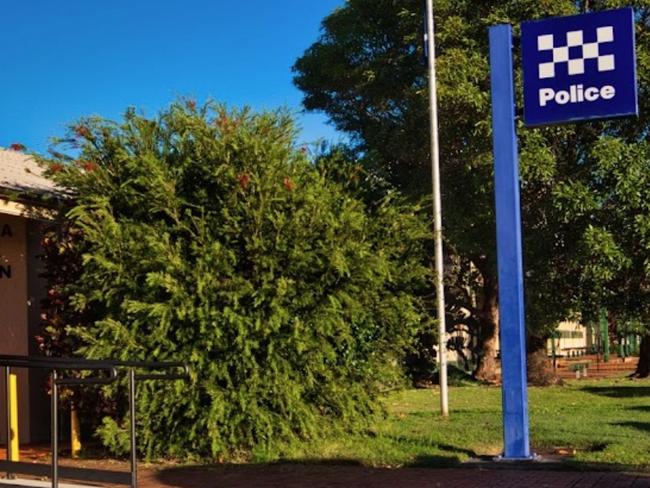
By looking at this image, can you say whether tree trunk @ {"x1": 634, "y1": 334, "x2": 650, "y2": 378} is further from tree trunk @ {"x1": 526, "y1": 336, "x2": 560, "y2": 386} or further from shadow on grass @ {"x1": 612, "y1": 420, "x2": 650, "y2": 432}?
shadow on grass @ {"x1": 612, "y1": 420, "x2": 650, "y2": 432}

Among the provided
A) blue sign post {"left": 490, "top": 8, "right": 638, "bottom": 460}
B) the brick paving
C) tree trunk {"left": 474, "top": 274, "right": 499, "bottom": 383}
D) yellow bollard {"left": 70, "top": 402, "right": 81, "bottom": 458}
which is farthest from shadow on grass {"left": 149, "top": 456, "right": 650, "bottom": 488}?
tree trunk {"left": 474, "top": 274, "right": 499, "bottom": 383}

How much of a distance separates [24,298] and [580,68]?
780cm

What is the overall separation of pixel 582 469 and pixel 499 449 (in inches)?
65.2

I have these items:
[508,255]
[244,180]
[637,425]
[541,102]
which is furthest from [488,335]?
[244,180]

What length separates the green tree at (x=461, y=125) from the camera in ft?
51.1

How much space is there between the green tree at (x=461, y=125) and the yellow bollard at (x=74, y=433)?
4994mm

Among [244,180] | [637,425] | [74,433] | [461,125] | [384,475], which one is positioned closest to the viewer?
[384,475]

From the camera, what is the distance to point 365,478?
27.8 feet

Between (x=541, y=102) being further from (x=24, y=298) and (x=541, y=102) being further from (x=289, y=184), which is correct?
(x=24, y=298)

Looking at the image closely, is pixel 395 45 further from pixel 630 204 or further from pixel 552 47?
pixel 552 47

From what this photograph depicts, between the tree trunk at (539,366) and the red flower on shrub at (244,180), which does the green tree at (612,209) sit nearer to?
the tree trunk at (539,366)

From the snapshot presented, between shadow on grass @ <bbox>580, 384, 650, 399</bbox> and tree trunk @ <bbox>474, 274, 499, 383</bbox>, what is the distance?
5.41 metres

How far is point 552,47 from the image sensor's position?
9.36 meters

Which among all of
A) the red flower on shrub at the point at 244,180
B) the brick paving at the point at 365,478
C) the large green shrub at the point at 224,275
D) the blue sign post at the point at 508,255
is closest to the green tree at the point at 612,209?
the blue sign post at the point at 508,255
